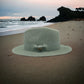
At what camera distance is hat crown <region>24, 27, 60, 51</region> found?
1.17m

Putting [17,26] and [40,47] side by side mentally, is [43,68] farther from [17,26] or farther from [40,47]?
[17,26]

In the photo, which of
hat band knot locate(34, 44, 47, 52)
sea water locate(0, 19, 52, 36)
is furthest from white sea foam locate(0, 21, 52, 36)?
hat band knot locate(34, 44, 47, 52)

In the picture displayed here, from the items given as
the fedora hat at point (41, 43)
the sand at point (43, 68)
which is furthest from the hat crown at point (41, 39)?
the sand at point (43, 68)

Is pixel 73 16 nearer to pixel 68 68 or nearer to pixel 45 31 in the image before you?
pixel 45 31

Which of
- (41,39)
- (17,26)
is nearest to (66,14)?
(41,39)

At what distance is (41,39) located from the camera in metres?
1.17

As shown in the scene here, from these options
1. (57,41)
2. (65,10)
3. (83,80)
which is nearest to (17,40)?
(57,41)

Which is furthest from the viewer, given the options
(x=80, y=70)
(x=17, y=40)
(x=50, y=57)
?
(x=17, y=40)

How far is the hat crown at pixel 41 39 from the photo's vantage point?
1.17m

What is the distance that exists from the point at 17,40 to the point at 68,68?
0.66 m

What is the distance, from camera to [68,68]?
39.9 inches

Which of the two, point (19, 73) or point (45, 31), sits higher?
point (45, 31)

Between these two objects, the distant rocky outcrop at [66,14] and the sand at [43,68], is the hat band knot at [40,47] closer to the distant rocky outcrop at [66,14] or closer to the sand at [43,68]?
the sand at [43,68]

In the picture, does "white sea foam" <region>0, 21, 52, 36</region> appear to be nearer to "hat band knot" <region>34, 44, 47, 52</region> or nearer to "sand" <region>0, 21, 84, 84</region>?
"sand" <region>0, 21, 84, 84</region>
